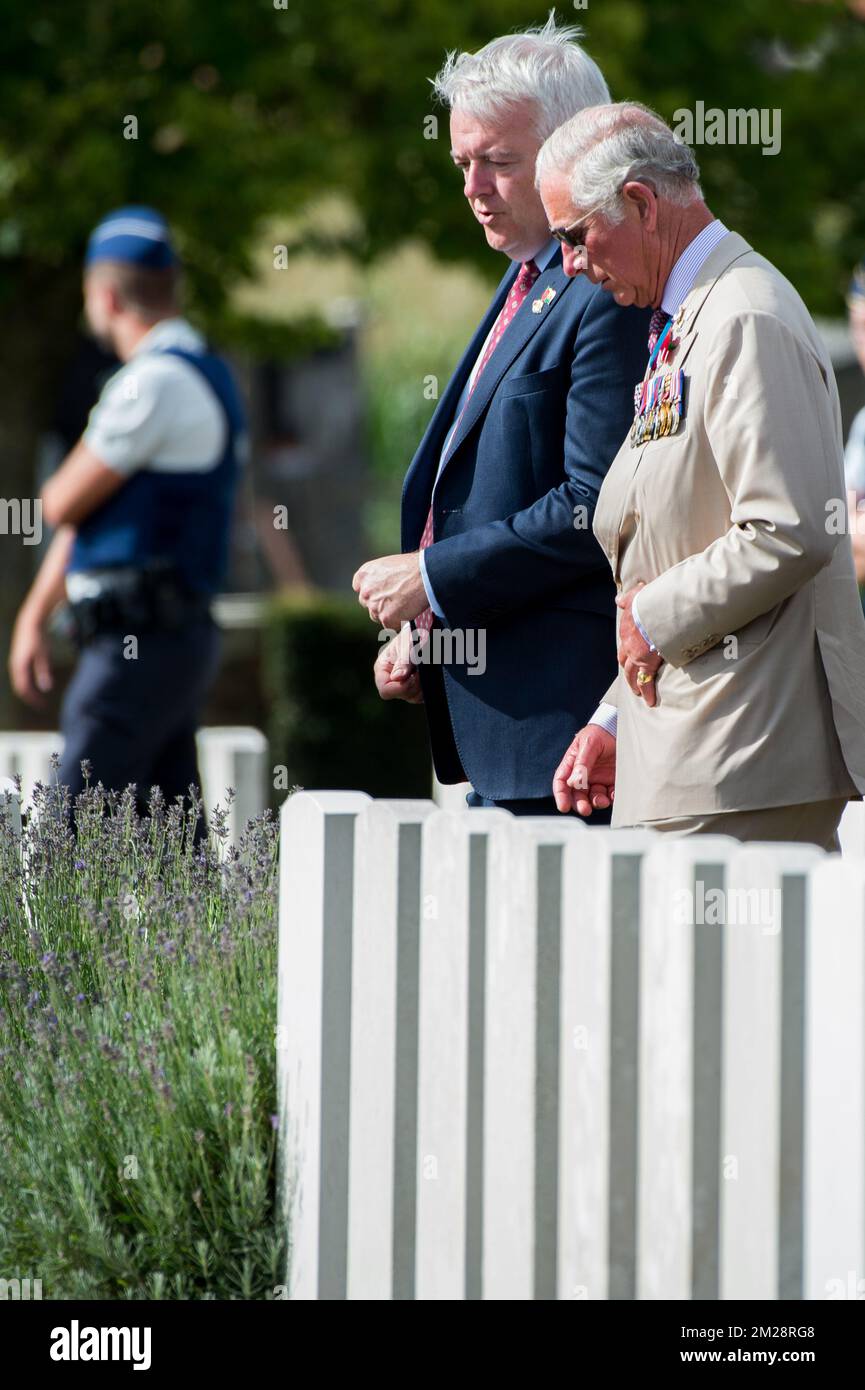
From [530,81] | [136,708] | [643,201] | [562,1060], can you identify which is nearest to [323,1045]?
[562,1060]

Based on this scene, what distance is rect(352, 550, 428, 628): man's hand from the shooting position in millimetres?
3635

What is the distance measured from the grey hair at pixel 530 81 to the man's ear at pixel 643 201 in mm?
512

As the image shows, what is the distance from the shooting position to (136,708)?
18.0ft

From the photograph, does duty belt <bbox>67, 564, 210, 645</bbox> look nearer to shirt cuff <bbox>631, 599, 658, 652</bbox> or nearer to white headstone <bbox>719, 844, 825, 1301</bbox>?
shirt cuff <bbox>631, 599, 658, 652</bbox>

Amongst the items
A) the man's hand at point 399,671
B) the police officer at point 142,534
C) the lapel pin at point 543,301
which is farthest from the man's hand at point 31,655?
the lapel pin at point 543,301

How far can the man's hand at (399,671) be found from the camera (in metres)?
3.89

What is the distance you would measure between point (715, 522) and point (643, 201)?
507 mm

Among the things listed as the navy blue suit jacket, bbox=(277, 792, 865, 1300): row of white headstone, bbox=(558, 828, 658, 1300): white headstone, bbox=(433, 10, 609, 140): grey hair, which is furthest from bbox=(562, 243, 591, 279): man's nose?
bbox=(558, 828, 658, 1300): white headstone

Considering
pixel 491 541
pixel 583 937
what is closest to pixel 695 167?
pixel 491 541

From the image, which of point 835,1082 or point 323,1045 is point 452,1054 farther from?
point 835,1082

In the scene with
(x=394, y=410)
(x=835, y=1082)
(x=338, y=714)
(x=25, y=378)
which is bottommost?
(x=835, y=1082)

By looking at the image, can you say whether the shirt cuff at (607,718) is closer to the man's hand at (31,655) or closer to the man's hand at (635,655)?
the man's hand at (635,655)

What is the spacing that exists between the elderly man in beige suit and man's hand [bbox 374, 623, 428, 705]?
0.72 meters
